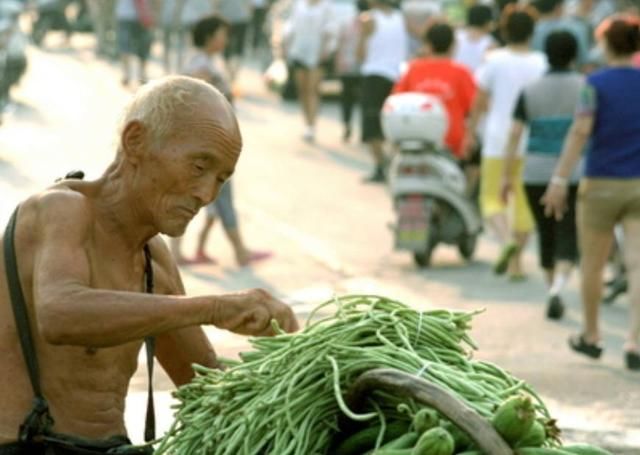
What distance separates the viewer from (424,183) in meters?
13.5

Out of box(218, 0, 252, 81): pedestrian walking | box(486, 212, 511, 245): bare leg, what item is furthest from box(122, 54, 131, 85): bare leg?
box(486, 212, 511, 245): bare leg

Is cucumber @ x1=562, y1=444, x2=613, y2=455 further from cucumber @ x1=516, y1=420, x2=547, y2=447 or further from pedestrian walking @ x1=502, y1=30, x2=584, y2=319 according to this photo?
pedestrian walking @ x1=502, y1=30, x2=584, y2=319

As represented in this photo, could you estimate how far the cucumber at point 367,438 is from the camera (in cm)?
388

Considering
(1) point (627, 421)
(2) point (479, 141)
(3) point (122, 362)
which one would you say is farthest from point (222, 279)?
(3) point (122, 362)

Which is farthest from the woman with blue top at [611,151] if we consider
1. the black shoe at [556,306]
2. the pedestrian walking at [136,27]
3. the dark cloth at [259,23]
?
the dark cloth at [259,23]

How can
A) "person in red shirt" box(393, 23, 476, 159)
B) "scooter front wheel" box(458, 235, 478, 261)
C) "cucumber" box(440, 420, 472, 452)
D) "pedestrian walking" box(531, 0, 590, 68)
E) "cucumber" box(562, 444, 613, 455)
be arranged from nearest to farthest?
"cucumber" box(440, 420, 472, 452) < "cucumber" box(562, 444, 613, 455) < "scooter front wheel" box(458, 235, 478, 261) < "person in red shirt" box(393, 23, 476, 159) < "pedestrian walking" box(531, 0, 590, 68)

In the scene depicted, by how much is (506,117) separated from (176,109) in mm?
9433

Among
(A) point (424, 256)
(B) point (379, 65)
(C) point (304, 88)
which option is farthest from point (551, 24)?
(C) point (304, 88)

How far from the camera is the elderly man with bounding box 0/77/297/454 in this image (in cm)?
391

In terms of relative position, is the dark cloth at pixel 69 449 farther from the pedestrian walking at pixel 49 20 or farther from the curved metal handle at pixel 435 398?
the pedestrian walking at pixel 49 20

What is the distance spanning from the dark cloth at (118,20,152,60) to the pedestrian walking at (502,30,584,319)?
1335cm

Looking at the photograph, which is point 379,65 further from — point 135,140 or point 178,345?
point 135,140

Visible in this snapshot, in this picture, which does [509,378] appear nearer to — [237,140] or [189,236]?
[237,140]

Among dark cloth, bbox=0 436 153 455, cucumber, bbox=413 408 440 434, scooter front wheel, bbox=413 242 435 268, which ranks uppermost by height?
cucumber, bbox=413 408 440 434
